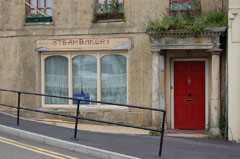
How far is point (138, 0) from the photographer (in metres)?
12.6

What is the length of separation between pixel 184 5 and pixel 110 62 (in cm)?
307

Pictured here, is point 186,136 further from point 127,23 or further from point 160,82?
point 127,23

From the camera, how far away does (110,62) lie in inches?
514

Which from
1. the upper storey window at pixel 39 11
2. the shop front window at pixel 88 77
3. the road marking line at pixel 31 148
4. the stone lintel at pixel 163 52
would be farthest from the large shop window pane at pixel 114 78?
the road marking line at pixel 31 148

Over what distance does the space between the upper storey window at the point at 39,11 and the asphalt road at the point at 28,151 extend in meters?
5.40

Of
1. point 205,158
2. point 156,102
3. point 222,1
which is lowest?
point 205,158

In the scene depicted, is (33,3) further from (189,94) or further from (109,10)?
(189,94)

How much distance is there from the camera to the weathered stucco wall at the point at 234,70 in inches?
429

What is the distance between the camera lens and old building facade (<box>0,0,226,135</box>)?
40.0ft

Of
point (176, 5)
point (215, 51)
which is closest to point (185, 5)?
point (176, 5)

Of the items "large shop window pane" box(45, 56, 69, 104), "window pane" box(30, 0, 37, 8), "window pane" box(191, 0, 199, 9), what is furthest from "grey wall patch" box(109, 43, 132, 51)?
"window pane" box(30, 0, 37, 8)

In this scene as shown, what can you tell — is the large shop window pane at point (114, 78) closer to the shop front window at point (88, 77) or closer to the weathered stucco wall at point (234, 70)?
the shop front window at point (88, 77)

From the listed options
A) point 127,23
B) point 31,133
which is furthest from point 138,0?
point 31,133

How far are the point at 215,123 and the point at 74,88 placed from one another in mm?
4989
